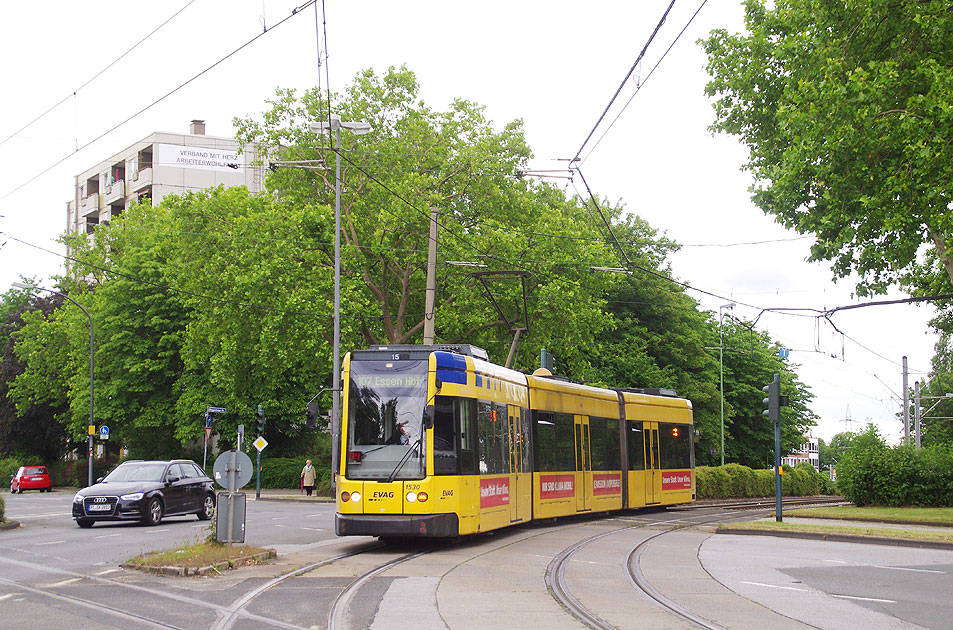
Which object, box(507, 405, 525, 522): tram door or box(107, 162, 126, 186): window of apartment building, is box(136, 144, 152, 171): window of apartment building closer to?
box(107, 162, 126, 186): window of apartment building

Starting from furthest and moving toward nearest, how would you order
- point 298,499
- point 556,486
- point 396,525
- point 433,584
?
point 298,499, point 556,486, point 396,525, point 433,584

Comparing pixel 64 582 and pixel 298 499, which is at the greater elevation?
pixel 64 582

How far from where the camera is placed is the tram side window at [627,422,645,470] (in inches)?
1057

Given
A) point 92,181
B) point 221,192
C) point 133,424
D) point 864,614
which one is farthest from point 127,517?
point 92,181

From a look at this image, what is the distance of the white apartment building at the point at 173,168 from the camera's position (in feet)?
238

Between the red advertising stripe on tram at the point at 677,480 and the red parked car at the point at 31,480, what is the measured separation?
39.7m

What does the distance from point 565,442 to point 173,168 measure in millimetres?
57379

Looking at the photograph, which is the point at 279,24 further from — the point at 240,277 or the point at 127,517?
the point at 240,277

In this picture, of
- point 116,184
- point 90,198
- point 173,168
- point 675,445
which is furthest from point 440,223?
point 90,198

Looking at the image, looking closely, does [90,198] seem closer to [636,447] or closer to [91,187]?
[91,187]

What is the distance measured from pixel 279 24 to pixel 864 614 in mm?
9454

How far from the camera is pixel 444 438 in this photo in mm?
16125

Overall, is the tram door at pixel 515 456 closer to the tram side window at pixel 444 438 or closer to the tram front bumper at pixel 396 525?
the tram side window at pixel 444 438

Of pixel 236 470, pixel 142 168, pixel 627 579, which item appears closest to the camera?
pixel 627 579
